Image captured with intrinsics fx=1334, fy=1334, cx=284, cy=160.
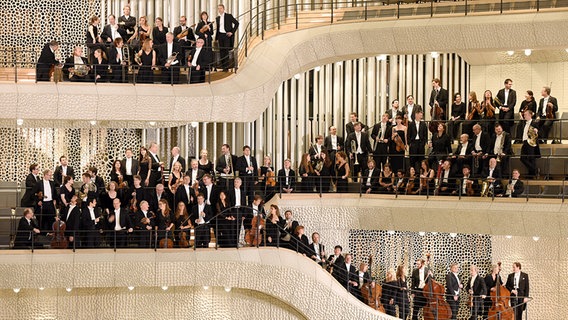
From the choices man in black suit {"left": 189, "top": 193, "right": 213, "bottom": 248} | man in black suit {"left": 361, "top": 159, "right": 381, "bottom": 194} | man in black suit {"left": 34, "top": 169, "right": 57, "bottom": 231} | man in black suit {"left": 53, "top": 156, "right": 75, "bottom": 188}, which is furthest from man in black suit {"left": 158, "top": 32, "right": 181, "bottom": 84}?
man in black suit {"left": 361, "top": 159, "right": 381, "bottom": 194}

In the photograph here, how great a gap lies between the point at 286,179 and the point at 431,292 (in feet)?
11.6

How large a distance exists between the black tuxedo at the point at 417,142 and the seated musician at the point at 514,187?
1736 millimetres

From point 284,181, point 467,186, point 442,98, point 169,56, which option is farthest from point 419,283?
point 169,56

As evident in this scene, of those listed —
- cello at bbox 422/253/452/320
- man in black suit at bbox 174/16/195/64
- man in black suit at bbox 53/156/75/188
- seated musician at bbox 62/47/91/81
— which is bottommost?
cello at bbox 422/253/452/320

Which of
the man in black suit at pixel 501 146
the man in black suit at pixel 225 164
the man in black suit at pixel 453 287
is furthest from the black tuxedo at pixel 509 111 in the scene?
the man in black suit at pixel 225 164

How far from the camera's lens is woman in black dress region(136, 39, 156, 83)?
2286 centimetres

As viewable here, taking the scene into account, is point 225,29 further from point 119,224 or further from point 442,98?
point 119,224

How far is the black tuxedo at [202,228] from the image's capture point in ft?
69.8

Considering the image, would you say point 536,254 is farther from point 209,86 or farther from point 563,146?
point 209,86

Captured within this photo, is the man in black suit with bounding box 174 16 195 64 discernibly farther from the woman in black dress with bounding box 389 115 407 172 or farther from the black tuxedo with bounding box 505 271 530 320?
the black tuxedo with bounding box 505 271 530 320

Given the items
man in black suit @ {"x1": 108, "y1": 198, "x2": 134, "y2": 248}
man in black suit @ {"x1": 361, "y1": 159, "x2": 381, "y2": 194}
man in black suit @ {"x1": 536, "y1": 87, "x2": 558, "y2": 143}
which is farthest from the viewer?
man in black suit @ {"x1": 361, "y1": 159, "x2": 381, "y2": 194}

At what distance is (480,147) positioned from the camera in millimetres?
23484

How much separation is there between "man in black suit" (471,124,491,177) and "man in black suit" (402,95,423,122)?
69.1 inches

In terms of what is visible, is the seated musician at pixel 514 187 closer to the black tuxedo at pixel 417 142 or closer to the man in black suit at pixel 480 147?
the man in black suit at pixel 480 147
